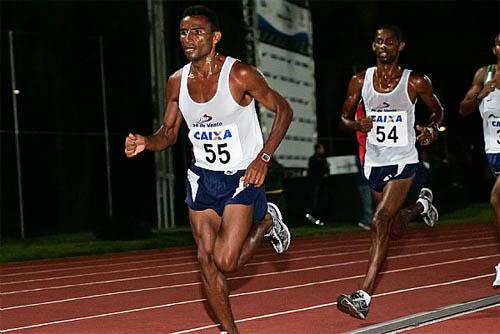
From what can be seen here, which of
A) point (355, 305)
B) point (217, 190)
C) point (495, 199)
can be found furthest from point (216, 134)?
point (495, 199)

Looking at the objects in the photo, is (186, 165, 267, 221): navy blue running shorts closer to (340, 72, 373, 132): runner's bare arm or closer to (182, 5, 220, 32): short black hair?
(182, 5, 220, 32): short black hair

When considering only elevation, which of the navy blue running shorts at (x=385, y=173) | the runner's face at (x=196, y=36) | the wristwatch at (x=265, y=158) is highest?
the runner's face at (x=196, y=36)

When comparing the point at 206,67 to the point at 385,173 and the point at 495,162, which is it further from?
the point at 495,162

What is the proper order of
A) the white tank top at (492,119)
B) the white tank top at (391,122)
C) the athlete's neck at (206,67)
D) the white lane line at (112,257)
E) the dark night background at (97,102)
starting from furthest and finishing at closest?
the dark night background at (97,102)
the white lane line at (112,257)
the white tank top at (492,119)
the white tank top at (391,122)
the athlete's neck at (206,67)

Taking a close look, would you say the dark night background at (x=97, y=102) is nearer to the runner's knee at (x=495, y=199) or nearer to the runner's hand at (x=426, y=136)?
the runner's knee at (x=495, y=199)

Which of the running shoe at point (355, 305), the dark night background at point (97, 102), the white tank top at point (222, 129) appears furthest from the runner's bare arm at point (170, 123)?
the dark night background at point (97, 102)

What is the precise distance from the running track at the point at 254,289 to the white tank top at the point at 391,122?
107 centimetres

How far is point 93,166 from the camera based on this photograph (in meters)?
20.1

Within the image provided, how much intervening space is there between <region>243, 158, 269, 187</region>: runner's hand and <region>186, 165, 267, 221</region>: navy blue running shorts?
126 mm

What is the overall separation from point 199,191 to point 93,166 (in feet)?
49.8

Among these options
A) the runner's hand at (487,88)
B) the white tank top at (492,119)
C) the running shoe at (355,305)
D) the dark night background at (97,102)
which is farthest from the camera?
the dark night background at (97,102)

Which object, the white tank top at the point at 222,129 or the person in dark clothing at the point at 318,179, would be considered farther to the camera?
the person in dark clothing at the point at 318,179

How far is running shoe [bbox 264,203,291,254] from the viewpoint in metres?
6.48

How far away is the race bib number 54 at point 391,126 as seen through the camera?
677 cm
